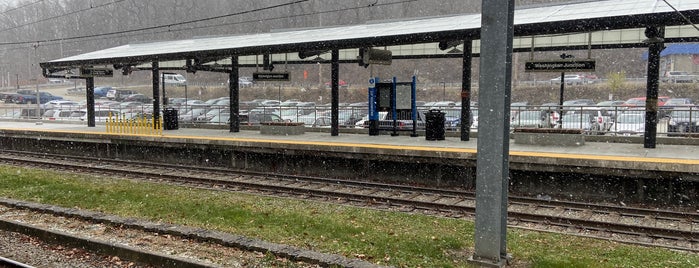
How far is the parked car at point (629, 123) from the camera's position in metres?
18.3

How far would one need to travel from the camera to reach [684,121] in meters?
17.5

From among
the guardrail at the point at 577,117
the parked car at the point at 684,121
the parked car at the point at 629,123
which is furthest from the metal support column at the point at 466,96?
the parked car at the point at 684,121

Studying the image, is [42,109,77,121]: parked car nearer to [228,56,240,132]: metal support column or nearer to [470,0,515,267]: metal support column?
[228,56,240,132]: metal support column

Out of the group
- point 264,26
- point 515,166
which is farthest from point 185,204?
point 264,26

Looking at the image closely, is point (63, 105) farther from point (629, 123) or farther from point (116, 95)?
point (629, 123)

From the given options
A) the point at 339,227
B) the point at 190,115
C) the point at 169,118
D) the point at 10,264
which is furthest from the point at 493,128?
the point at 190,115

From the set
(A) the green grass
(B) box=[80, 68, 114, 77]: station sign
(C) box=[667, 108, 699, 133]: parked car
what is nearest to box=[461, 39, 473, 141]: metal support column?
(C) box=[667, 108, 699, 133]: parked car

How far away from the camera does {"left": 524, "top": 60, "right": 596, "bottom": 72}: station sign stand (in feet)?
49.8

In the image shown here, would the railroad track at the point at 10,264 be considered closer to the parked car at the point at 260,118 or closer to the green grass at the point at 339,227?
the green grass at the point at 339,227

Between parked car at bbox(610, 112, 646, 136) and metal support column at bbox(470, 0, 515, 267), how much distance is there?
13.4 metres

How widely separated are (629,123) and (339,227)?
44.5 ft

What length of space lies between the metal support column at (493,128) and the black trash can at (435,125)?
10981mm

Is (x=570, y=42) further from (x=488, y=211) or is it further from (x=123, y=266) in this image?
(x=123, y=266)

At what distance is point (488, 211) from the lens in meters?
6.79
